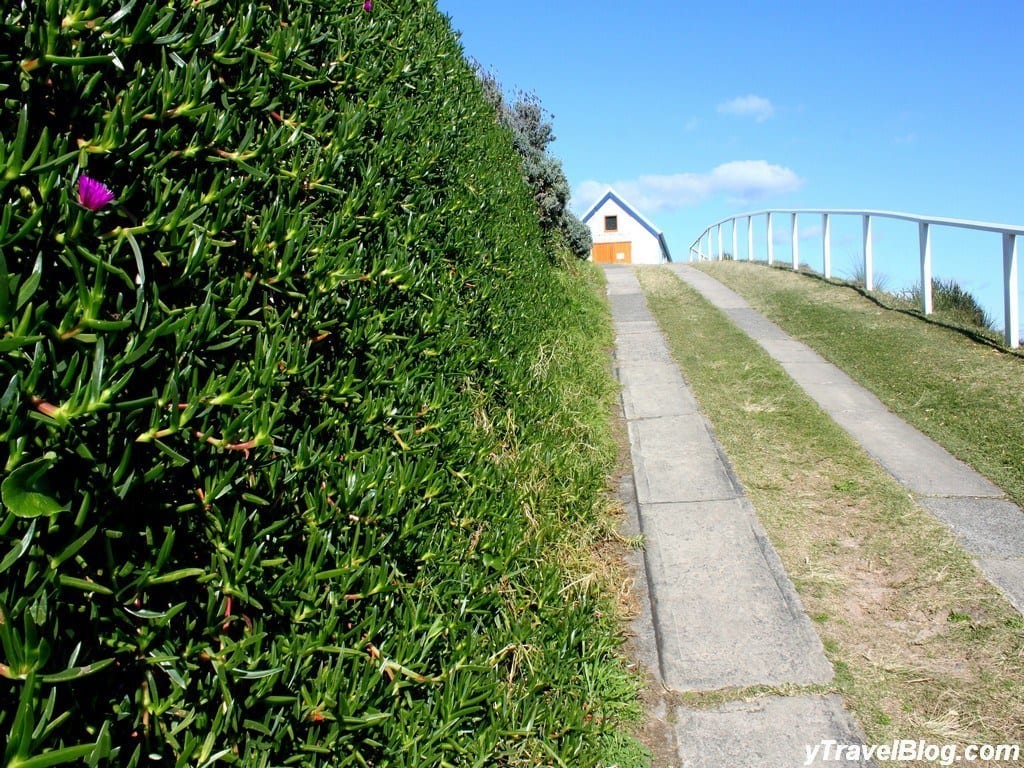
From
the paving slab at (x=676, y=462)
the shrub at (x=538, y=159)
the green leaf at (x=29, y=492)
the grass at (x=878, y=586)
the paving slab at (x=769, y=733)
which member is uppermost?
the shrub at (x=538, y=159)

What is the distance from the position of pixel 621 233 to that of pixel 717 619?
4702 cm

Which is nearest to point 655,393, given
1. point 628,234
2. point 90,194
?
point 90,194

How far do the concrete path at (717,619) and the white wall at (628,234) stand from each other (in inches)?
1736

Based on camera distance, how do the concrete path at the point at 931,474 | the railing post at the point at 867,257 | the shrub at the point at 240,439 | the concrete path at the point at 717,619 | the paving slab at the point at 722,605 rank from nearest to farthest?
the shrub at the point at 240,439 < the concrete path at the point at 717,619 < the paving slab at the point at 722,605 < the concrete path at the point at 931,474 < the railing post at the point at 867,257

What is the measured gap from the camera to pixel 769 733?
293 centimetres

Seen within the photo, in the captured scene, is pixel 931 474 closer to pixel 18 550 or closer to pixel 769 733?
pixel 769 733

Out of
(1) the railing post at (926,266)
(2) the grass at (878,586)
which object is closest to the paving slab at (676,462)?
(2) the grass at (878,586)

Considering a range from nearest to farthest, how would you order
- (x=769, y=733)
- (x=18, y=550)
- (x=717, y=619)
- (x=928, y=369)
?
(x=18, y=550) → (x=769, y=733) → (x=717, y=619) → (x=928, y=369)

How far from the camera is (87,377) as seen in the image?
1.21 meters

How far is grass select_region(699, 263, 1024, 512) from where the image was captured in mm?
5559

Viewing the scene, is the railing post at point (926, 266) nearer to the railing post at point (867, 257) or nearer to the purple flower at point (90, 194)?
the railing post at point (867, 257)

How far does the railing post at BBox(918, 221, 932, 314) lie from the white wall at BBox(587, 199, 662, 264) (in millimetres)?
39506

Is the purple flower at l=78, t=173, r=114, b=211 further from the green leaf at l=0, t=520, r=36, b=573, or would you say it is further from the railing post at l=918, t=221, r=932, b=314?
the railing post at l=918, t=221, r=932, b=314

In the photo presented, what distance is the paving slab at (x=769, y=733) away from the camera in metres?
2.82
